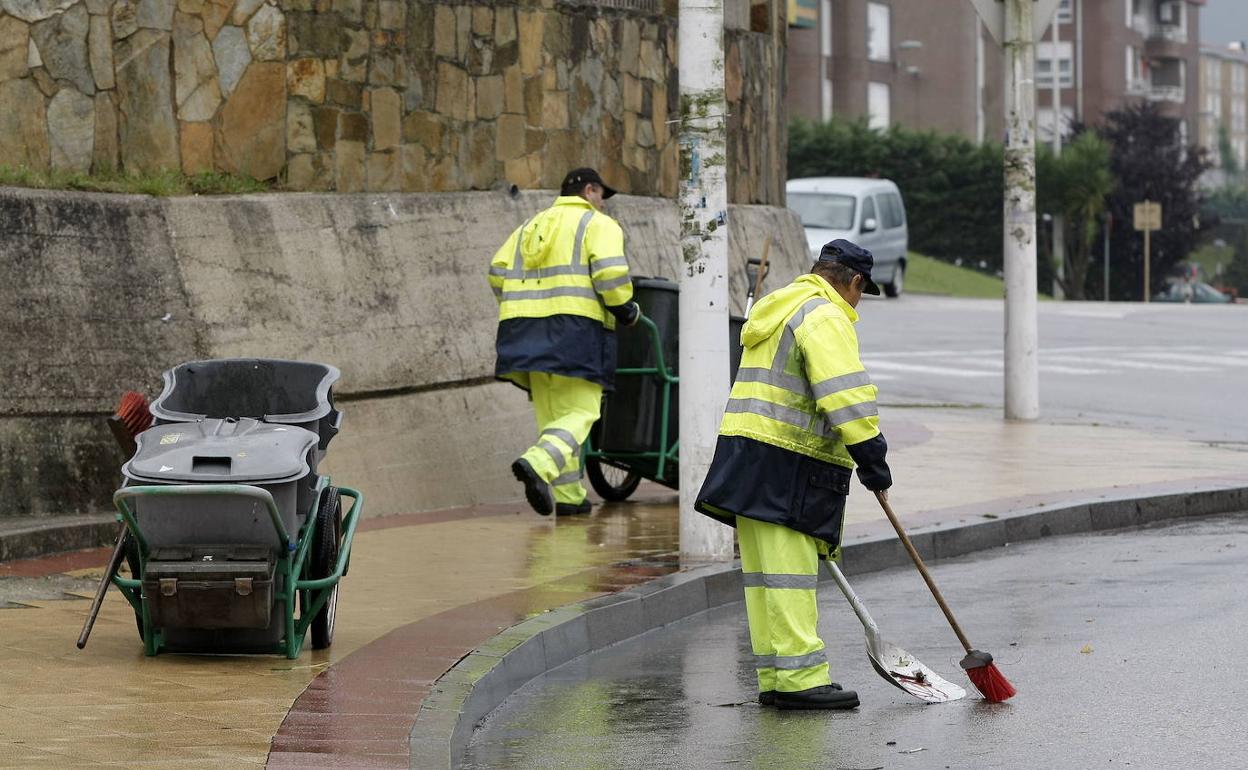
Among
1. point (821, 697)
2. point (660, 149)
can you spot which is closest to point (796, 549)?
point (821, 697)

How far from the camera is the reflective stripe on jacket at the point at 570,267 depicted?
35.8ft

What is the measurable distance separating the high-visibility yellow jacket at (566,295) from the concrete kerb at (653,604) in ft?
5.96

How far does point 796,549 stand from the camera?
22.8 ft

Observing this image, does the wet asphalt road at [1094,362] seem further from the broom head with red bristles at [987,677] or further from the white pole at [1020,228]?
the broom head with red bristles at [987,677]

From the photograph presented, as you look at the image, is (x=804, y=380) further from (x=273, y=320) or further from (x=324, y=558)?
(x=273, y=320)

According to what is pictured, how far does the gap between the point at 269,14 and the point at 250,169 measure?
0.84 m

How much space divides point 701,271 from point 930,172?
52.6m

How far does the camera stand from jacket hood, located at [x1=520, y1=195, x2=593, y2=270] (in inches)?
433

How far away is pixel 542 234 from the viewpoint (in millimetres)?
11039

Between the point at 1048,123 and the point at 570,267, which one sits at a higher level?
the point at 1048,123

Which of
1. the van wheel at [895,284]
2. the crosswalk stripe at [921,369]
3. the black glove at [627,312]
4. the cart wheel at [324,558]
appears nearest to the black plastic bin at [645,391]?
the black glove at [627,312]

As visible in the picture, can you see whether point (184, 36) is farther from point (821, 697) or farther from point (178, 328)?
point (821, 697)

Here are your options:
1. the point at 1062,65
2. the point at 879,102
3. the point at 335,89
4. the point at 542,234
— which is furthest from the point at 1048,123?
the point at 542,234

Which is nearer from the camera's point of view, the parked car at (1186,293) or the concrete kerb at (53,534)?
the concrete kerb at (53,534)
